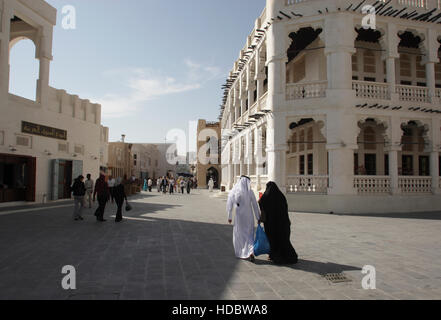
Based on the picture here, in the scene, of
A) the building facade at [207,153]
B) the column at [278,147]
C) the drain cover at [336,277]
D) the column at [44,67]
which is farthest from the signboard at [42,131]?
the building facade at [207,153]

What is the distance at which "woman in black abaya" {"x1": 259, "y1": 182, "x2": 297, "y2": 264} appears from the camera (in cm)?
577

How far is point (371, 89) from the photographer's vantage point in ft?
49.5

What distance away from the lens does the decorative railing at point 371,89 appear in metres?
15.0

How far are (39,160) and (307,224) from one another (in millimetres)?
15086

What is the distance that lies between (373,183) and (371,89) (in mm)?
4539

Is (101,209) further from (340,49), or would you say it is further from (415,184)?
(415,184)

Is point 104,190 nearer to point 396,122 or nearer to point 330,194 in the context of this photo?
point 330,194

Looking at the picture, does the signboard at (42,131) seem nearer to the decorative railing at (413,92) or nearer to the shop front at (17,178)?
the shop front at (17,178)

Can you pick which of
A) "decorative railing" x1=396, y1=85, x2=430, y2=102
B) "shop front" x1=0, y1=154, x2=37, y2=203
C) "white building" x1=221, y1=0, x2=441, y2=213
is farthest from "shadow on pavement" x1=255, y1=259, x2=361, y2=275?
"shop front" x1=0, y1=154, x2=37, y2=203

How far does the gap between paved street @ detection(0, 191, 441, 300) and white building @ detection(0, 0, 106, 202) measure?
24.6 ft

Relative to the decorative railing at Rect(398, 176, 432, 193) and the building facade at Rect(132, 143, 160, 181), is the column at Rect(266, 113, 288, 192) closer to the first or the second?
the decorative railing at Rect(398, 176, 432, 193)

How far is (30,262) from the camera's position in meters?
5.59

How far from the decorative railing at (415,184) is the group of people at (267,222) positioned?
38.3 feet
